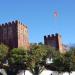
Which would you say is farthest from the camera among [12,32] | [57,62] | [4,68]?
[12,32]

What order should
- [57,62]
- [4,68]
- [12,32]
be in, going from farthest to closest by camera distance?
[12,32], [57,62], [4,68]

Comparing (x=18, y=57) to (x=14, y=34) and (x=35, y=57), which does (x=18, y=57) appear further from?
(x=14, y=34)

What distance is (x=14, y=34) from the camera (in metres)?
79.2

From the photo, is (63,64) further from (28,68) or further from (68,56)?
(28,68)

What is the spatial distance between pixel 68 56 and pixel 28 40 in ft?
54.2

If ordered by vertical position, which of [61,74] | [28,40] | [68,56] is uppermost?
[28,40]

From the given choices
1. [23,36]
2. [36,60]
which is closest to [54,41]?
[23,36]

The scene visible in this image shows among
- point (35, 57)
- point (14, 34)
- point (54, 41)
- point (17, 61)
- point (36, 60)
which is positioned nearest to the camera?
point (17, 61)

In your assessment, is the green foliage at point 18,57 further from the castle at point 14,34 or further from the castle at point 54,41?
the castle at point 54,41

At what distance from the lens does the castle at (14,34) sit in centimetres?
7863

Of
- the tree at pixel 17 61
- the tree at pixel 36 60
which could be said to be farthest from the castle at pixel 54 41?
Result: the tree at pixel 17 61

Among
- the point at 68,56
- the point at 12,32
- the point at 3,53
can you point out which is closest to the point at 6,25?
the point at 12,32

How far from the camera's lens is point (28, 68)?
6388cm

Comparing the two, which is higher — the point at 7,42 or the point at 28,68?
the point at 7,42
